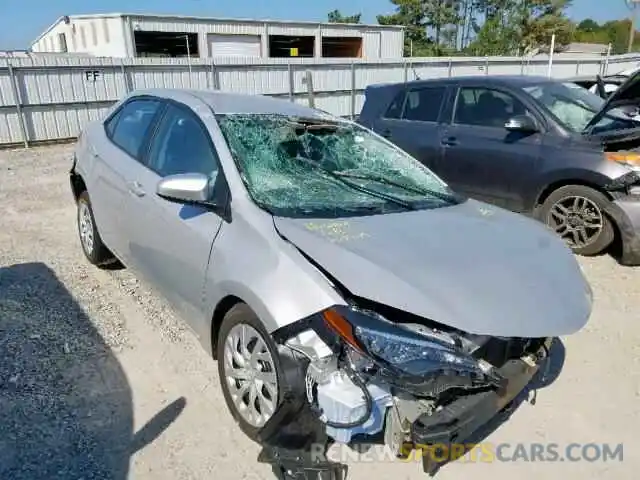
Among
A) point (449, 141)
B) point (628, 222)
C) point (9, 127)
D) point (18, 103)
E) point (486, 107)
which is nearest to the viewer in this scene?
point (628, 222)

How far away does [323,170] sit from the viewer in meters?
3.12

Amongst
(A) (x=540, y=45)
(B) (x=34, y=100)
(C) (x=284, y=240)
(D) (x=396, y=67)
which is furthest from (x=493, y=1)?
(C) (x=284, y=240)

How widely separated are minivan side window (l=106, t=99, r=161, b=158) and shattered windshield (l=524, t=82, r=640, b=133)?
399 centimetres

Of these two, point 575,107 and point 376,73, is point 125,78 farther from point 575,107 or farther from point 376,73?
point 575,107

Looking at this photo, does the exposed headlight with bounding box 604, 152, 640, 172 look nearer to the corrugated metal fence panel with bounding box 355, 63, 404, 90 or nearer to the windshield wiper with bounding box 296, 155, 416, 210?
the windshield wiper with bounding box 296, 155, 416, 210

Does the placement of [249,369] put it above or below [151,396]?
above

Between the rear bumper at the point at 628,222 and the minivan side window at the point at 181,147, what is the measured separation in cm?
366

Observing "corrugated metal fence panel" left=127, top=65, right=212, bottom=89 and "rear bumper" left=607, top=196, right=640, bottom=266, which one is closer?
"rear bumper" left=607, top=196, right=640, bottom=266

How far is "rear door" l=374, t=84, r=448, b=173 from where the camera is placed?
628 centimetres

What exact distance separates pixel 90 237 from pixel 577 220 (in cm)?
451

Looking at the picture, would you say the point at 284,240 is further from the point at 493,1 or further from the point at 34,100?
the point at 493,1

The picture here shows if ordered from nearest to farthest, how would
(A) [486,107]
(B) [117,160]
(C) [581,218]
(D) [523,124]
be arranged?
(B) [117,160], (C) [581,218], (D) [523,124], (A) [486,107]

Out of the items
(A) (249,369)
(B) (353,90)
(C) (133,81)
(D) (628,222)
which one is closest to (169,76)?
(C) (133,81)

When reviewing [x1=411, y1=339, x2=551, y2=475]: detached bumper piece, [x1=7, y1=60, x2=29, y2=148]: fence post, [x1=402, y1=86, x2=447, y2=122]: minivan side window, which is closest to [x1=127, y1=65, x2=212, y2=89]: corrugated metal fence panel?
[x1=7, y1=60, x2=29, y2=148]: fence post
